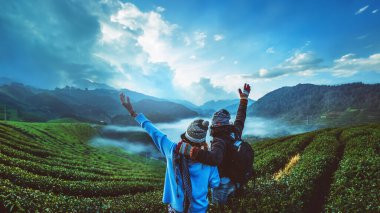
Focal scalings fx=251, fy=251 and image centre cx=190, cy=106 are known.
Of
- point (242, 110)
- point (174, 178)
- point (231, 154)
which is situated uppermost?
point (242, 110)

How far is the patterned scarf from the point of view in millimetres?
5301

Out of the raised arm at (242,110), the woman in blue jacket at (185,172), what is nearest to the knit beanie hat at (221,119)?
the woman in blue jacket at (185,172)

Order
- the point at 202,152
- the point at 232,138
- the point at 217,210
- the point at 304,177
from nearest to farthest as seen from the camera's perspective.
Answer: the point at 202,152
the point at 232,138
the point at 217,210
the point at 304,177

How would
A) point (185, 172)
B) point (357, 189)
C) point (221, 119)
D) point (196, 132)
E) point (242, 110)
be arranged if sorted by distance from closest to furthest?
point (196, 132)
point (185, 172)
point (221, 119)
point (242, 110)
point (357, 189)

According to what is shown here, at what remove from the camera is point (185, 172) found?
5.37 meters

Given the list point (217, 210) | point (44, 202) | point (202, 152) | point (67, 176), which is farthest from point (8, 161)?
point (202, 152)

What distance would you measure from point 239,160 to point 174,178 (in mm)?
1956

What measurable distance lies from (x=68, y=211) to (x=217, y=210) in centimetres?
647

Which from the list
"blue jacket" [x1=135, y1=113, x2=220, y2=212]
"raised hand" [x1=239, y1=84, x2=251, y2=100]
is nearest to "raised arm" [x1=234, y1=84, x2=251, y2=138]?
"raised hand" [x1=239, y1=84, x2=251, y2=100]

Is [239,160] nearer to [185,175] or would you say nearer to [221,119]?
[221,119]

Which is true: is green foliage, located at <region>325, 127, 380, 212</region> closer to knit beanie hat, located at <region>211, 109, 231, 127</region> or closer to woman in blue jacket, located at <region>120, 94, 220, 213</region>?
knit beanie hat, located at <region>211, 109, 231, 127</region>

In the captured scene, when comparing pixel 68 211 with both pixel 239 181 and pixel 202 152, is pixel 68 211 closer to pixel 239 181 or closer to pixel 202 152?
pixel 239 181

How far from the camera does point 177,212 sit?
18.5ft

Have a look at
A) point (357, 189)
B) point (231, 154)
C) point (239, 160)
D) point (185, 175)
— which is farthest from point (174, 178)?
point (357, 189)
